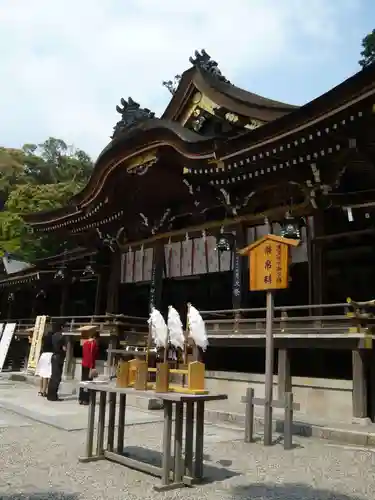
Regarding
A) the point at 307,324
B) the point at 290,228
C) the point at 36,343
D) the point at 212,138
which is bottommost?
the point at 36,343

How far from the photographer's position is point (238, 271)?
11898 mm

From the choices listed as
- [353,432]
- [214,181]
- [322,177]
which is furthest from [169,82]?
[353,432]

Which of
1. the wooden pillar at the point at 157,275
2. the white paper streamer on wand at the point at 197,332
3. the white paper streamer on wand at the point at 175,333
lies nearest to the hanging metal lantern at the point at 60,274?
the wooden pillar at the point at 157,275

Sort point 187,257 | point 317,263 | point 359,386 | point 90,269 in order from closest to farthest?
point 359,386, point 317,263, point 187,257, point 90,269

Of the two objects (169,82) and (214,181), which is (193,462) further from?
(169,82)

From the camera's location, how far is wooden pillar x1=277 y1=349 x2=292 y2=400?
916 centimetres

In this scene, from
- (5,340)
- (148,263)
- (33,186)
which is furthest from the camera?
(33,186)

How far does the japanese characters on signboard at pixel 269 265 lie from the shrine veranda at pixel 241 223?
5.59 ft

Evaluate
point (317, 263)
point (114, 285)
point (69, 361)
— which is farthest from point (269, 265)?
point (69, 361)

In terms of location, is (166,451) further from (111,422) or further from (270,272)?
(270,272)

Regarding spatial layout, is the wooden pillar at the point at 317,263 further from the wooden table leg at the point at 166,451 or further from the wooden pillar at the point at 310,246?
the wooden table leg at the point at 166,451

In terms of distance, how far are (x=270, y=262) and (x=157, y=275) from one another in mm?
7132

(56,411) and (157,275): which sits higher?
(157,275)

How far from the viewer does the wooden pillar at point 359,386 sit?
26.4 ft
